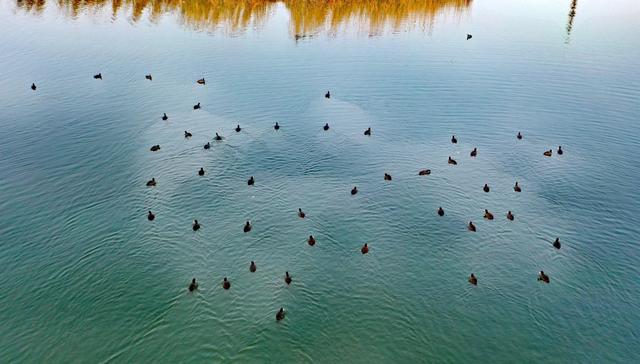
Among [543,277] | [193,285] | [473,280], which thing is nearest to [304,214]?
[193,285]

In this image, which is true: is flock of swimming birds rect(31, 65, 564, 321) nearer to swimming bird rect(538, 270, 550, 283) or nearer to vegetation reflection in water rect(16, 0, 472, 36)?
swimming bird rect(538, 270, 550, 283)

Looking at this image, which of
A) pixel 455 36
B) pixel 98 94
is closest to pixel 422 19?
pixel 455 36

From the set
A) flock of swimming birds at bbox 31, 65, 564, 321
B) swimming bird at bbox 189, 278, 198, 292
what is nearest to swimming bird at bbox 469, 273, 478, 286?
flock of swimming birds at bbox 31, 65, 564, 321

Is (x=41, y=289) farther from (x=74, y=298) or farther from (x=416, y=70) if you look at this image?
(x=416, y=70)

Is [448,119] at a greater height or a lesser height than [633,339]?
greater

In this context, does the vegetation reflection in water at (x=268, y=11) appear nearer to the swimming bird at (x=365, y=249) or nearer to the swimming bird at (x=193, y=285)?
the swimming bird at (x=365, y=249)

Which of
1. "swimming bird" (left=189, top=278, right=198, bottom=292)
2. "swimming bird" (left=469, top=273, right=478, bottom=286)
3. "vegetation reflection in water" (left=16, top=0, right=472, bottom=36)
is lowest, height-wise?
"swimming bird" (left=189, top=278, right=198, bottom=292)
